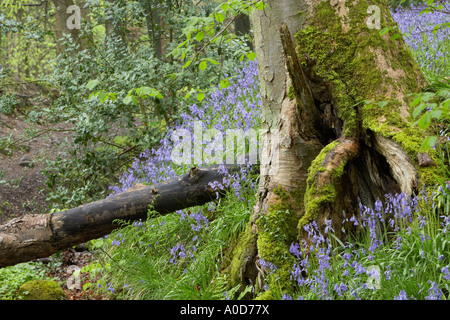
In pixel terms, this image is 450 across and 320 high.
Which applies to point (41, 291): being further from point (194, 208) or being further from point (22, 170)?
point (22, 170)

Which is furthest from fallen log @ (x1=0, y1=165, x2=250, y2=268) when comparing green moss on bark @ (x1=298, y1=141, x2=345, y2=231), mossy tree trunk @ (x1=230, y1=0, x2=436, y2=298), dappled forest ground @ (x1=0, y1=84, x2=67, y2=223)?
dappled forest ground @ (x1=0, y1=84, x2=67, y2=223)

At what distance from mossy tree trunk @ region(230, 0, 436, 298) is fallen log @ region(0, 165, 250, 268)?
3.05 ft

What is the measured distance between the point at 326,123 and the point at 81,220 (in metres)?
2.52

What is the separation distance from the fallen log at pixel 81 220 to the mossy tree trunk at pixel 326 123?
93 centimetres

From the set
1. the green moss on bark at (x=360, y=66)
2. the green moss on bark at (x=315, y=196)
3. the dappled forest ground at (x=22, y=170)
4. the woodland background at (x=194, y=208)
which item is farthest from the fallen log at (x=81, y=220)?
the dappled forest ground at (x=22, y=170)

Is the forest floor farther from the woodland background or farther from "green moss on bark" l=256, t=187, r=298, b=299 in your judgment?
"green moss on bark" l=256, t=187, r=298, b=299

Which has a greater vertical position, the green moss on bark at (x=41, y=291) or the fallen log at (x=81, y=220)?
the fallen log at (x=81, y=220)

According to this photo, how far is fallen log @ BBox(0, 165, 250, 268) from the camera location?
419 centimetres

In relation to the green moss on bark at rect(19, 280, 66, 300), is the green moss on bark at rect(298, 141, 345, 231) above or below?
above

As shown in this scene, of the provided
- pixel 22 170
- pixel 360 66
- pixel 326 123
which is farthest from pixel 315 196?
pixel 22 170

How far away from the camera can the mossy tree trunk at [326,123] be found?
3164mm

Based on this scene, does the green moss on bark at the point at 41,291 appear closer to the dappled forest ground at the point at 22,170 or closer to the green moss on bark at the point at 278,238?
the dappled forest ground at the point at 22,170

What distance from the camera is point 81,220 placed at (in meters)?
4.21
